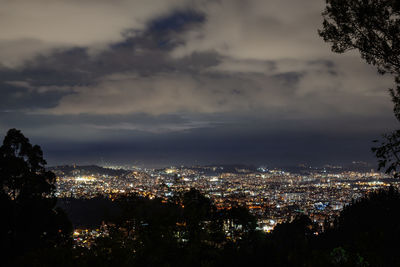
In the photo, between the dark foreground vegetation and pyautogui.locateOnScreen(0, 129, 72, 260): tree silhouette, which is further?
pyautogui.locateOnScreen(0, 129, 72, 260): tree silhouette

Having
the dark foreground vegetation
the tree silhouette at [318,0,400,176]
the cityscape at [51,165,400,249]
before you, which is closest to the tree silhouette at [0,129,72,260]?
the dark foreground vegetation

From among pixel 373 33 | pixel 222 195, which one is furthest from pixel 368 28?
pixel 222 195

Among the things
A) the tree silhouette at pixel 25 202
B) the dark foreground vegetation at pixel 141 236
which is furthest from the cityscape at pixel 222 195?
the tree silhouette at pixel 25 202

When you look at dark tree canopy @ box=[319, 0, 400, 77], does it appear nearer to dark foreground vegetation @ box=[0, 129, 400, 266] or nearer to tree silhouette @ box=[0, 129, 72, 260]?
dark foreground vegetation @ box=[0, 129, 400, 266]

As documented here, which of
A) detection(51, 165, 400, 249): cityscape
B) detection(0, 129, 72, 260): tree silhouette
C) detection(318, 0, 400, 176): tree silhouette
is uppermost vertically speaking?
detection(318, 0, 400, 176): tree silhouette

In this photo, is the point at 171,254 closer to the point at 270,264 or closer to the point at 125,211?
the point at 125,211

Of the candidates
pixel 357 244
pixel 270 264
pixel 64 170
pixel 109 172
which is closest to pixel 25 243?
pixel 270 264

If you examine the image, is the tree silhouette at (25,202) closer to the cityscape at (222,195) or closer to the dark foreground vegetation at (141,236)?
the dark foreground vegetation at (141,236)
